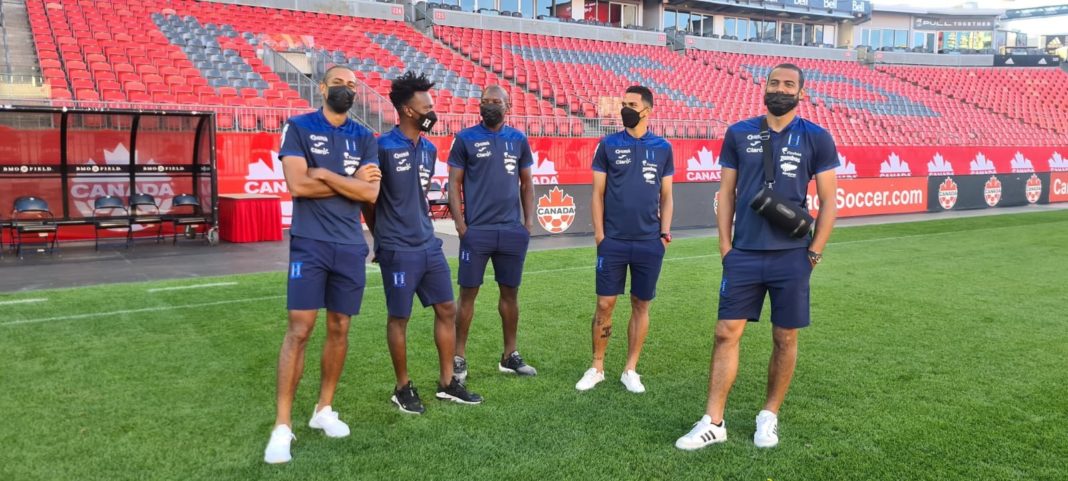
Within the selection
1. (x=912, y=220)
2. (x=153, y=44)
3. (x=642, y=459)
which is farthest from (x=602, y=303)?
(x=153, y=44)

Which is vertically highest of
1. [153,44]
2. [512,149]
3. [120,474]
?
[153,44]

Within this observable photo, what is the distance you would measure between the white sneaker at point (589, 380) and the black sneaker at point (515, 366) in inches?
16.4

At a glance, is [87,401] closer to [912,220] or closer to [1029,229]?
[1029,229]

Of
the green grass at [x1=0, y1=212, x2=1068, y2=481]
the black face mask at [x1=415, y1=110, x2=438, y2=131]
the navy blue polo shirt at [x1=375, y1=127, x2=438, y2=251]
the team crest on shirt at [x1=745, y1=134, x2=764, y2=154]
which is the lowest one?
the green grass at [x1=0, y1=212, x2=1068, y2=481]

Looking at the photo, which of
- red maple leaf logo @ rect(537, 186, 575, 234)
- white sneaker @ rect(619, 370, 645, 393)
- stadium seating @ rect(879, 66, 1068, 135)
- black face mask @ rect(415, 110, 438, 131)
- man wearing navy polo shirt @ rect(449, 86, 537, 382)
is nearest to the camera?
black face mask @ rect(415, 110, 438, 131)

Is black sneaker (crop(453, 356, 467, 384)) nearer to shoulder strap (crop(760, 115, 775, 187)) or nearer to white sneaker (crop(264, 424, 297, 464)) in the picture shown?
white sneaker (crop(264, 424, 297, 464))

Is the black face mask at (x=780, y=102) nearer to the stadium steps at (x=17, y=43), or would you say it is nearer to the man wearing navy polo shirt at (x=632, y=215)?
the man wearing navy polo shirt at (x=632, y=215)

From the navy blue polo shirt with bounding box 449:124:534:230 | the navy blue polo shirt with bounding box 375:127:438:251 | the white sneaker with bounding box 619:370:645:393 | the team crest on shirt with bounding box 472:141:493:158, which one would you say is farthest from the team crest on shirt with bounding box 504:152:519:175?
the white sneaker with bounding box 619:370:645:393

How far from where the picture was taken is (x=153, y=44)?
64.1 feet

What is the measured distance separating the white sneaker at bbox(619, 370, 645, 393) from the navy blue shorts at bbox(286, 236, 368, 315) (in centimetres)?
199

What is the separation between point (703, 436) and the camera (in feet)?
13.7

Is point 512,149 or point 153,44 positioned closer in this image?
point 512,149

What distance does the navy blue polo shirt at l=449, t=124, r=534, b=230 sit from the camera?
539cm

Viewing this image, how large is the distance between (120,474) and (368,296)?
4852mm
